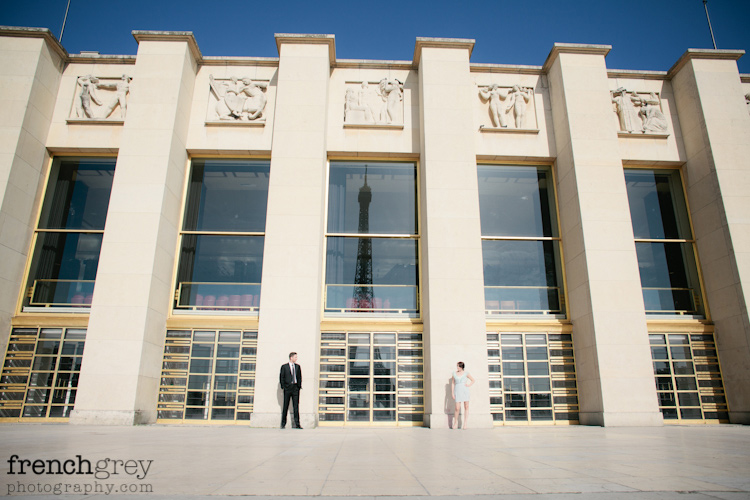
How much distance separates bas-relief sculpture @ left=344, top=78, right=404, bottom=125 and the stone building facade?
89 mm

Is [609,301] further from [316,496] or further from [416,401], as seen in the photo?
[316,496]

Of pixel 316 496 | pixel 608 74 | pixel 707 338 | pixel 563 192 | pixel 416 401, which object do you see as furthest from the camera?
pixel 608 74

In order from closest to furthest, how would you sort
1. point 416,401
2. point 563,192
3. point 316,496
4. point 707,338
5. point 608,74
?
point 316,496 < point 416,401 < point 707,338 < point 563,192 < point 608,74

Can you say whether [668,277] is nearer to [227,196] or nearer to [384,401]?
[384,401]

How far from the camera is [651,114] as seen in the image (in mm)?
15945

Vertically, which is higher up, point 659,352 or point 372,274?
point 372,274

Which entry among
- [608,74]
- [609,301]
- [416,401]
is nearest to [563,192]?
[609,301]

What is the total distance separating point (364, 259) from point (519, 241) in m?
5.02

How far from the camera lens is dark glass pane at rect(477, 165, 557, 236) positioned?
49.8ft

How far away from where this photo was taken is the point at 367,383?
1310 cm

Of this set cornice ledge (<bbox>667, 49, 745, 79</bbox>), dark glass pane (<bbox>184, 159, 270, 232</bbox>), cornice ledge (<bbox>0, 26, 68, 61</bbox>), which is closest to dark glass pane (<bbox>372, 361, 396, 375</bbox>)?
dark glass pane (<bbox>184, 159, 270, 232</bbox>)

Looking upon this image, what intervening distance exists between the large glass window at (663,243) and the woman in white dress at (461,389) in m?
6.70

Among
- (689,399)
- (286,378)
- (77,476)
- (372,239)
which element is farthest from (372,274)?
(77,476)

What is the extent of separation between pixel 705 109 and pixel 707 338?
7.34 m
